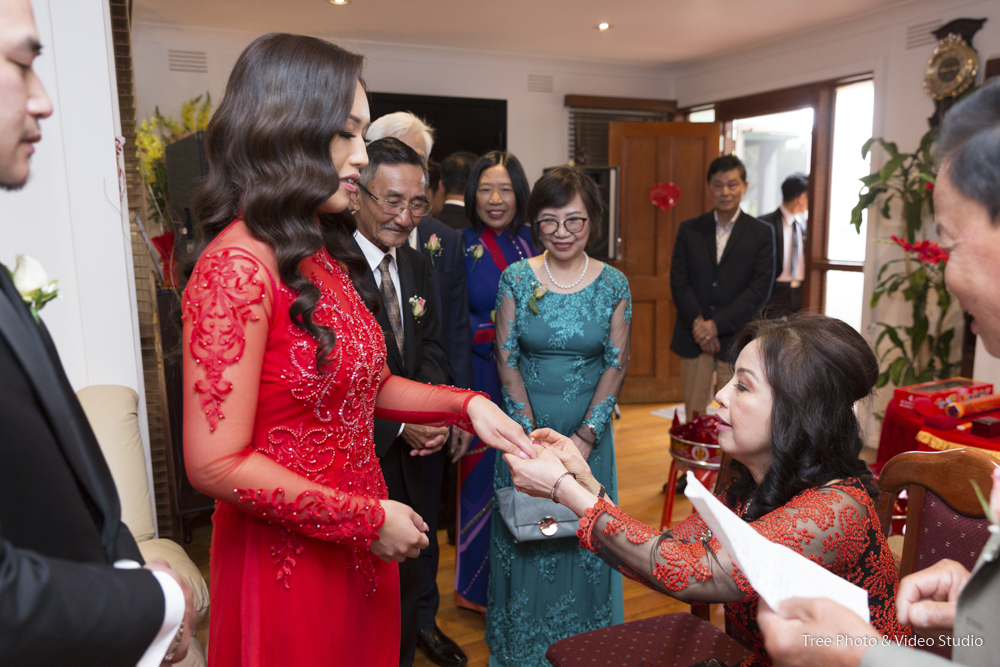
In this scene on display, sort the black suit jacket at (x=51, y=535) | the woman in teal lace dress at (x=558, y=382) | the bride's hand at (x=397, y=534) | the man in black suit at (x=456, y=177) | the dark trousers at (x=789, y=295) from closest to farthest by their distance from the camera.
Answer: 1. the black suit jacket at (x=51, y=535)
2. the bride's hand at (x=397, y=534)
3. the woman in teal lace dress at (x=558, y=382)
4. the man in black suit at (x=456, y=177)
5. the dark trousers at (x=789, y=295)

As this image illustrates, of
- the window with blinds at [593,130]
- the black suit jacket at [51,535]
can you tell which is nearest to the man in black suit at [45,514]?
the black suit jacket at [51,535]

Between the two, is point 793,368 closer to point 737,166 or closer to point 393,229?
point 393,229

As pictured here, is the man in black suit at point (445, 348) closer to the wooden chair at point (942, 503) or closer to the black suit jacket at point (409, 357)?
the black suit jacket at point (409, 357)

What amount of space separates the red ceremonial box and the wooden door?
10.7ft

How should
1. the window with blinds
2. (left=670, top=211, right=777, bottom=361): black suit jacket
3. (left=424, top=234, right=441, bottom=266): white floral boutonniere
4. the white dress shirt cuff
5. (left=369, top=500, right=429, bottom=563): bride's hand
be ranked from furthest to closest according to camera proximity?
the window with blinds → (left=670, top=211, right=777, bottom=361): black suit jacket → (left=424, top=234, right=441, bottom=266): white floral boutonniere → (left=369, top=500, right=429, bottom=563): bride's hand → the white dress shirt cuff

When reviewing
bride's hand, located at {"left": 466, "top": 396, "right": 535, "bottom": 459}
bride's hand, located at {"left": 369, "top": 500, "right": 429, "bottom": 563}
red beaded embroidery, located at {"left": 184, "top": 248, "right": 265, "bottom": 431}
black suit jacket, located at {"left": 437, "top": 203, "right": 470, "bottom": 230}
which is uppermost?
black suit jacket, located at {"left": 437, "top": 203, "right": 470, "bottom": 230}

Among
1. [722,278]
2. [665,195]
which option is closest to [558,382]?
[722,278]

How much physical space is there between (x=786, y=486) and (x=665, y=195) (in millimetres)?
5137

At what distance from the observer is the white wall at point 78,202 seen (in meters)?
2.20

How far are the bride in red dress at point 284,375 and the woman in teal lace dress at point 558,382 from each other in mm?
1130

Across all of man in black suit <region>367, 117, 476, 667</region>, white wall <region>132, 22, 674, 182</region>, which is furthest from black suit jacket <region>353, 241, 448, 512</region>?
white wall <region>132, 22, 674, 182</region>

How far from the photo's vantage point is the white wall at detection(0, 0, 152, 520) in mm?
2197

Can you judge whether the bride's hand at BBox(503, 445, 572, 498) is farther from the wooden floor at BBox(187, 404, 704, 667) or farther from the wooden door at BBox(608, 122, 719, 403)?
the wooden door at BBox(608, 122, 719, 403)

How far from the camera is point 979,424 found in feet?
9.00
